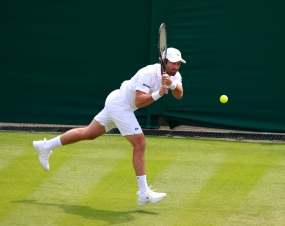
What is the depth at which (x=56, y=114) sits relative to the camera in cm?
1072

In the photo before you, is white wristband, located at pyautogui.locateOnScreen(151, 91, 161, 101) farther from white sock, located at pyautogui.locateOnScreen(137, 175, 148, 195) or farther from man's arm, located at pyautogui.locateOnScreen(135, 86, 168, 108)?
white sock, located at pyautogui.locateOnScreen(137, 175, 148, 195)

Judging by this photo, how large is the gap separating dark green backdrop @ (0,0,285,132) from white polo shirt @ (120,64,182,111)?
312 centimetres

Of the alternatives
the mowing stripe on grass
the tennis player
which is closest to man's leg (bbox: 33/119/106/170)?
the tennis player

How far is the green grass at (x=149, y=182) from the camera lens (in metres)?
6.61

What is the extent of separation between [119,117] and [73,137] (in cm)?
66

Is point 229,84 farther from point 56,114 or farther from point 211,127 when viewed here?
point 56,114

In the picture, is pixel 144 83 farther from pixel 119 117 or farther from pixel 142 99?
pixel 119 117

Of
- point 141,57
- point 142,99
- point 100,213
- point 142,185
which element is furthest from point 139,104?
point 141,57

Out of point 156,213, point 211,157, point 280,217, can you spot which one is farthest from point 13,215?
point 211,157

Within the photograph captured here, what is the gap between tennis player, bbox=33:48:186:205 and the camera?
6824mm

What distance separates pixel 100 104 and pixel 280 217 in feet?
15.0

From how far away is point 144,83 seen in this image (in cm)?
696

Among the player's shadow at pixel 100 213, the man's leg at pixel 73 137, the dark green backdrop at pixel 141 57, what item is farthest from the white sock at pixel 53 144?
the dark green backdrop at pixel 141 57

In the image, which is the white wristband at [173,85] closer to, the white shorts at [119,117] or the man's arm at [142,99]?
the man's arm at [142,99]
